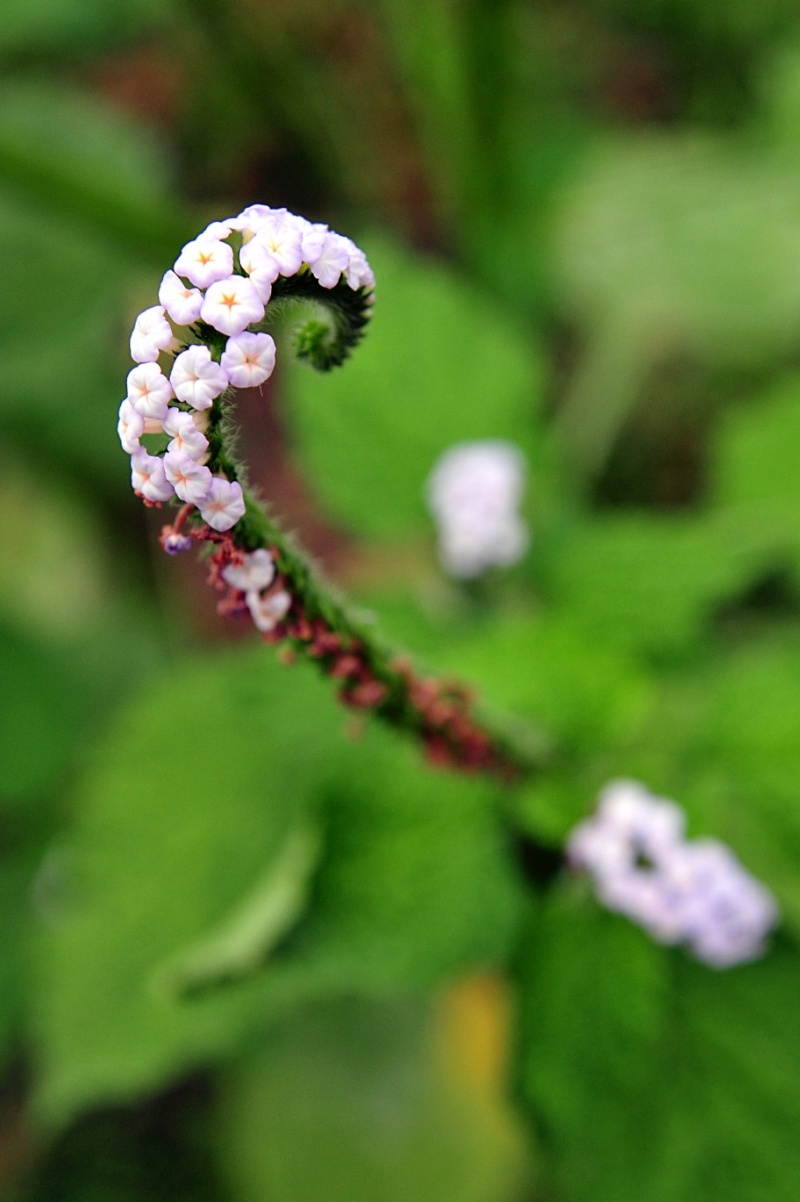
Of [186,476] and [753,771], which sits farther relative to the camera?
[753,771]

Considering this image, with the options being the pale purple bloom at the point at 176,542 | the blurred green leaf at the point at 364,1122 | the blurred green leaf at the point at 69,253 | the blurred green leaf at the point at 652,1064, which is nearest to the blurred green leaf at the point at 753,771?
the blurred green leaf at the point at 652,1064

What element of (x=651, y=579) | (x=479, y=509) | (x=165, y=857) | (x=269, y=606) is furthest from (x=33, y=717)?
(x=269, y=606)

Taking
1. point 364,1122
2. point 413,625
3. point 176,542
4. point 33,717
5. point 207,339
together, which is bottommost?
point 364,1122

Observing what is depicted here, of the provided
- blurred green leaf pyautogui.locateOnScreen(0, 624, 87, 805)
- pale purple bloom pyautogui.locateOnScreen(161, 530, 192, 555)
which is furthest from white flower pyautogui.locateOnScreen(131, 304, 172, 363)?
blurred green leaf pyautogui.locateOnScreen(0, 624, 87, 805)

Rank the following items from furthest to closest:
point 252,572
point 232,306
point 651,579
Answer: point 651,579 < point 252,572 < point 232,306

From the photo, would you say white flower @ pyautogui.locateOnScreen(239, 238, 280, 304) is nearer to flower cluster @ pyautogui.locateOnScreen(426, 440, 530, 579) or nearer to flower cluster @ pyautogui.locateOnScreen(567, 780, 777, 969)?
flower cluster @ pyautogui.locateOnScreen(567, 780, 777, 969)

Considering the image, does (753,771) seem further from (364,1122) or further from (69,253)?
(69,253)

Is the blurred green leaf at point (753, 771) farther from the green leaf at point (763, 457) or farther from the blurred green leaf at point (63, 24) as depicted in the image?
the blurred green leaf at point (63, 24)
